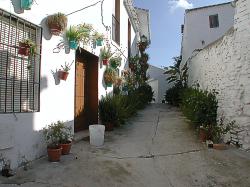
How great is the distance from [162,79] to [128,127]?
59.0 ft

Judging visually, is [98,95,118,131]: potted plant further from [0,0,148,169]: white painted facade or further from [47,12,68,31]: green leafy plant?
[47,12,68,31]: green leafy plant

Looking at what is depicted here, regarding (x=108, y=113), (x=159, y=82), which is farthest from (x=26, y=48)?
(x=159, y=82)

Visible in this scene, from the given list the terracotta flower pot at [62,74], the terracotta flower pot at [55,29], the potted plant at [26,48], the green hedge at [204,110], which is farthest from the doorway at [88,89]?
the potted plant at [26,48]

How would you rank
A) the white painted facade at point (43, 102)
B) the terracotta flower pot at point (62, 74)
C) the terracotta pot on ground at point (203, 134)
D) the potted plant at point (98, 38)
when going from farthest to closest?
the potted plant at point (98, 38) → the terracotta pot on ground at point (203, 134) → the terracotta flower pot at point (62, 74) → the white painted facade at point (43, 102)

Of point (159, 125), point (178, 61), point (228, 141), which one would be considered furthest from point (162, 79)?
point (228, 141)

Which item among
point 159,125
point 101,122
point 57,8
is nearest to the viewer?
point 57,8

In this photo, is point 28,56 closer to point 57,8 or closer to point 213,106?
point 57,8

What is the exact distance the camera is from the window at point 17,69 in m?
5.21

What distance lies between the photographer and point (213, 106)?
907cm

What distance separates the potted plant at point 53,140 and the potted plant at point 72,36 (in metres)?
1.98

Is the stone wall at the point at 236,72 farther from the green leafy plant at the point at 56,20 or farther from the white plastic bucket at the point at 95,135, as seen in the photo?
the green leafy plant at the point at 56,20

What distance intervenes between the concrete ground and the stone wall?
90cm

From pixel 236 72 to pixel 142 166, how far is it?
143 inches

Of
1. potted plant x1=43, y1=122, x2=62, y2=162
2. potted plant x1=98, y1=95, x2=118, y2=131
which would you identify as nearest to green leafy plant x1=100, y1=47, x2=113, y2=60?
potted plant x1=98, y1=95, x2=118, y2=131
